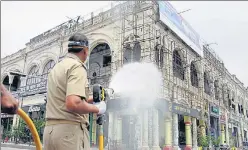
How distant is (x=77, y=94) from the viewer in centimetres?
155

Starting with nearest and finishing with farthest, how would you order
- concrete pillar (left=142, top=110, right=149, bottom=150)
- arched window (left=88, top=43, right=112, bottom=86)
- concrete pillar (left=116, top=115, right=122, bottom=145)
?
1. concrete pillar (left=142, top=110, right=149, bottom=150)
2. concrete pillar (left=116, top=115, right=122, bottom=145)
3. arched window (left=88, top=43, right=112, bottom=86)

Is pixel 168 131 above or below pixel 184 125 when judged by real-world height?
below

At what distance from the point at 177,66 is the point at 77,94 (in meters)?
13.4

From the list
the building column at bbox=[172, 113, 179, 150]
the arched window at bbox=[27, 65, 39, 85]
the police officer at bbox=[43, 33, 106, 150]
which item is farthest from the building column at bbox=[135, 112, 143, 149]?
the police officer at bbox=[43, 33, 106, 150]

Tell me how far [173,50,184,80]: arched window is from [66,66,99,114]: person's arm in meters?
12.8

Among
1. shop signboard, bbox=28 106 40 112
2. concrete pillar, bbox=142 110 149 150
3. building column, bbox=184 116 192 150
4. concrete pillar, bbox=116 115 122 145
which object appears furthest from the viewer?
shop signboard, bbox=28 106 40 112

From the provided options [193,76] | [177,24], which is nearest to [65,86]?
[177,24]

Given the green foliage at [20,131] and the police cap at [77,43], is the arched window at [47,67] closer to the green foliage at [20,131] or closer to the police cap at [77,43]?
the green foliage at [20,131]

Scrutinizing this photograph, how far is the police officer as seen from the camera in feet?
5.14

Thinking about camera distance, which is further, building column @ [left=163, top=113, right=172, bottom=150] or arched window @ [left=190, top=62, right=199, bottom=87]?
arched window @ [left=190, top=62, right=199, bottom=87]

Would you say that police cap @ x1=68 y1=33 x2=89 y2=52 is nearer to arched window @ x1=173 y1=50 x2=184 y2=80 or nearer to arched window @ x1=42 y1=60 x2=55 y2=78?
arched window @ x1=173 y1=50 x2=184 y2=80

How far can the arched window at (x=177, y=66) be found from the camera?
1422cm

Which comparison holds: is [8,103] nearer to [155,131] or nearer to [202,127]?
[155,131]

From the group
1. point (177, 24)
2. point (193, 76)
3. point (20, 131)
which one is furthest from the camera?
point (193, 76)
